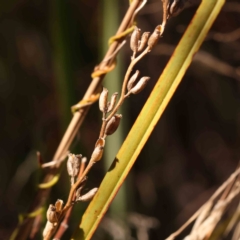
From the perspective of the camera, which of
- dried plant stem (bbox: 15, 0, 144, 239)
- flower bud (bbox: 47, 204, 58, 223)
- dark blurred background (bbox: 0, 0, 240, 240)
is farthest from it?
dark blurred background (bbox: 0, 0, 240, 240)

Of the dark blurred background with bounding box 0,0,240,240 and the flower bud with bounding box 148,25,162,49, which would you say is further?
the dark blurred background with bounding box 0,0,240,240

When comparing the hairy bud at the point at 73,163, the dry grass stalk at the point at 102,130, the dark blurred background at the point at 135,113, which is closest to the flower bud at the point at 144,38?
the dry grass stalk at the point at 102,130

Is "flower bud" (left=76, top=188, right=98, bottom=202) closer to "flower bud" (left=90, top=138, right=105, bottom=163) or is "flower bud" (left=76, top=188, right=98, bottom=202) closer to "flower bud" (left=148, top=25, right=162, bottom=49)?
"flower bud" (left=90, top=138, right=105, bottom=163)

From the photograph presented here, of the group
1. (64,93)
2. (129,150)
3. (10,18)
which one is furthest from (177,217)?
(129,150)

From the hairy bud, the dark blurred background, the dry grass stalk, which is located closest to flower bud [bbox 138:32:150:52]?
the dry grass stalk

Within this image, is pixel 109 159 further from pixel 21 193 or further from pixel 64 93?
pixel 21 193

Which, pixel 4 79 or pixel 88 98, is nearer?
pixel 88 98

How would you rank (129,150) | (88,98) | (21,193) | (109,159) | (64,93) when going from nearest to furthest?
1. (129,150)
2. (88,98)
3. (64,93)
4. (109,159)
5. (21,193)
